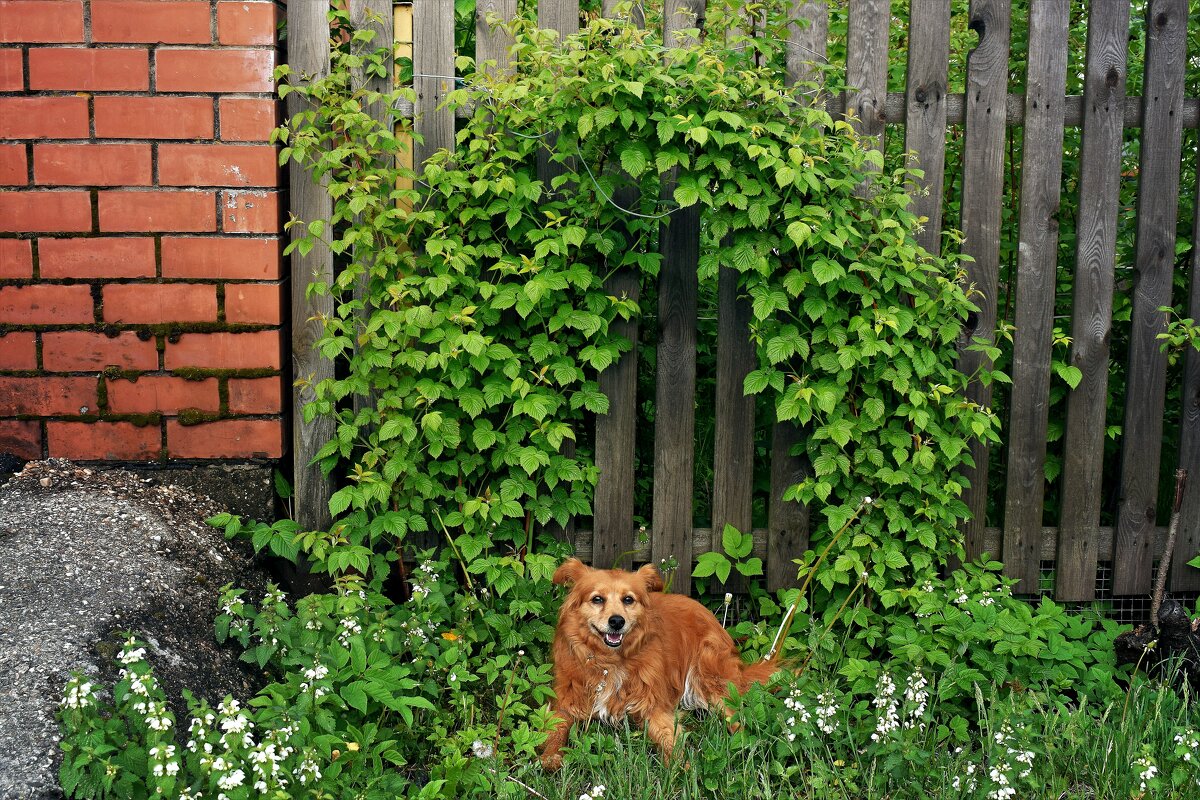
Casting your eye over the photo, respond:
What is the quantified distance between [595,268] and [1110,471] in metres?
→ 2.16

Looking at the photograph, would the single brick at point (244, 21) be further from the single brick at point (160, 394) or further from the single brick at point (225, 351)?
the single brick at point (160, 394)

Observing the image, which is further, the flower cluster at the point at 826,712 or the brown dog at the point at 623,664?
the brown dog at the point at 623,664

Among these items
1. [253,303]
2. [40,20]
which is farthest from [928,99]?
[40,20]

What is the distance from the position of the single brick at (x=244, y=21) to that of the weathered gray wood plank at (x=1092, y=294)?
2.74 m

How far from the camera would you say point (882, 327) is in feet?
11.1

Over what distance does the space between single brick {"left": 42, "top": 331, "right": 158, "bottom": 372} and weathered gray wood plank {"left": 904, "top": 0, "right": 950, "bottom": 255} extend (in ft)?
8.65

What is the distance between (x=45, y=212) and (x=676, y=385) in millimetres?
2169

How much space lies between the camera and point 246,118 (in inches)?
136

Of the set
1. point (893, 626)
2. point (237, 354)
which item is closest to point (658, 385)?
point (893, 626)

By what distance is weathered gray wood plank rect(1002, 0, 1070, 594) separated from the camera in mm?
3602

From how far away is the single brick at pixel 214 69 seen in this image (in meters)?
3.40

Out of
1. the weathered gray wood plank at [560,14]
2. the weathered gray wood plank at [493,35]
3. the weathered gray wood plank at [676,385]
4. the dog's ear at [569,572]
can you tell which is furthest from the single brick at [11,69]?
the dog's ear at [569,572]

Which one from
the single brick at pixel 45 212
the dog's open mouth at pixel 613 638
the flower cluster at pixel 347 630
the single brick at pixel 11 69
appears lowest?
the dog's open mouth at pixel 613 638

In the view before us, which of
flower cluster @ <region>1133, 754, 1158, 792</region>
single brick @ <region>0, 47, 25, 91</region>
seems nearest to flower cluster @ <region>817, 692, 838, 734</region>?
flower cluster @ <region>1133, 754, 1158, 792</region>
